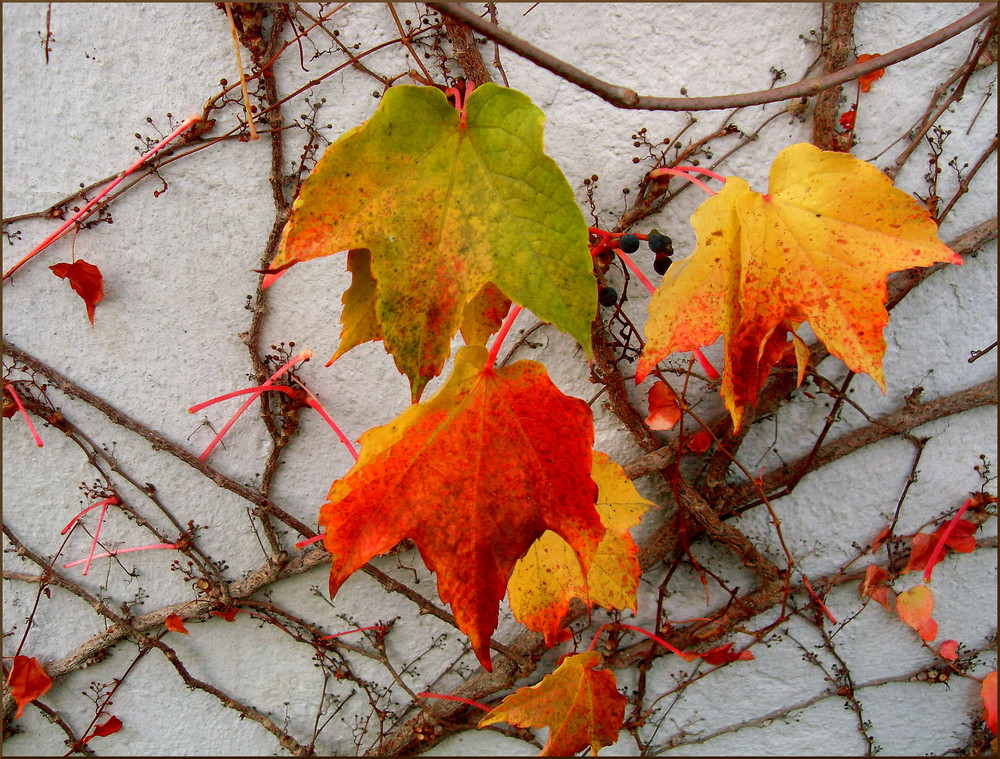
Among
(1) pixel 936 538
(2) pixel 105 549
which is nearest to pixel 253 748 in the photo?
(2) pixel 105 549

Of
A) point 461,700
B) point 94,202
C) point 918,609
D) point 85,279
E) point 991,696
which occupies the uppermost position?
point 94,202

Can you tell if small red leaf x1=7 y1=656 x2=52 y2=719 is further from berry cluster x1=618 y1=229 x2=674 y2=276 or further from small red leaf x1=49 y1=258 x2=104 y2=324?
berry cluster x1=618 y1=229 x2=674 y2=276

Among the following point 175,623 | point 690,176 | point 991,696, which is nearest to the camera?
point 690,176

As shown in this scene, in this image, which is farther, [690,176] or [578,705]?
[578,705]

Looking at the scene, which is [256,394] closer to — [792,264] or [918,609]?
[792,264]

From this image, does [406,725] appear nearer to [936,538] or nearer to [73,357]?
[73,357]

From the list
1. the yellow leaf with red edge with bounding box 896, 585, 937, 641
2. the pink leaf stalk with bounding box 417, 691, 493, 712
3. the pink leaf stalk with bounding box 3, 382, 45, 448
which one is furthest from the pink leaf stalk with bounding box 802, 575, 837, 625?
the pink leaf stalk with bounding box 3, 382, 45, 448

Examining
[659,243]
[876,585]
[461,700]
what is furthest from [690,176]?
[461,700]

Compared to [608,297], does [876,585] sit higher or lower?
lower
